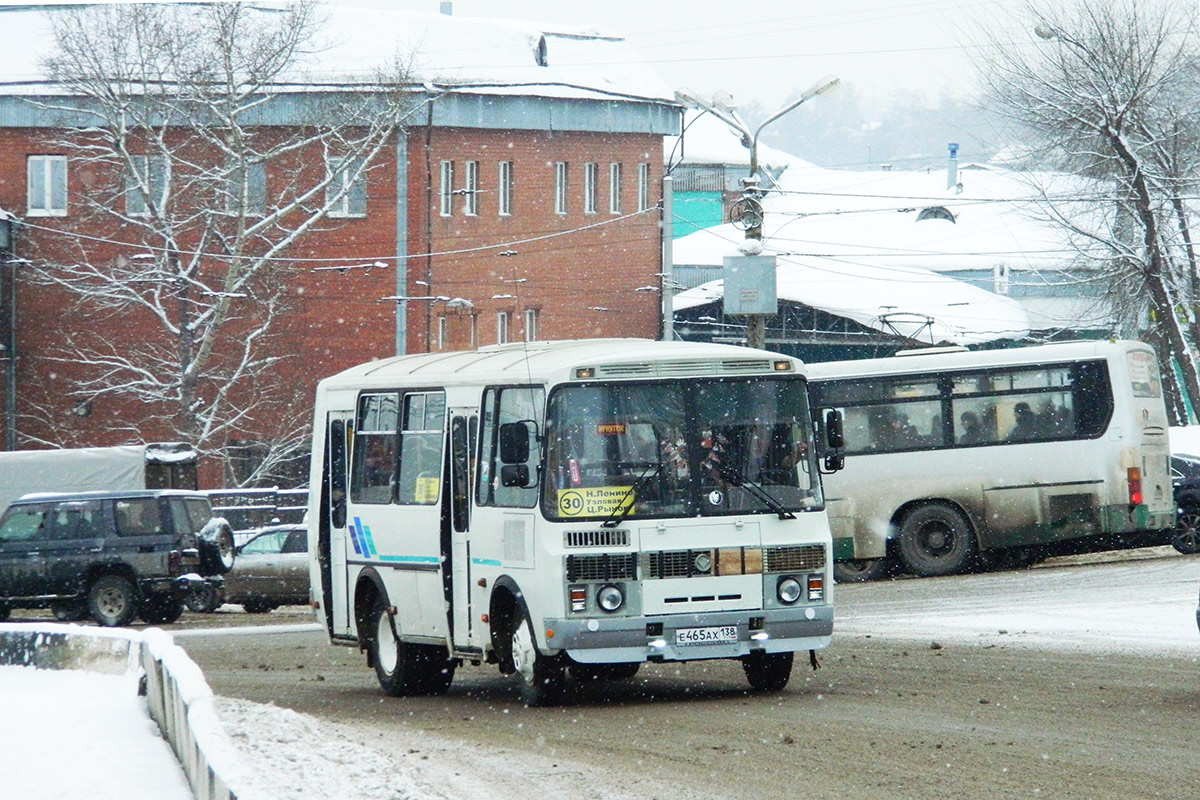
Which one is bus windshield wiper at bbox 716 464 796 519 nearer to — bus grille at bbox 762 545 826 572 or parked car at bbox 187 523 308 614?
bus grille at bbox 762 545 826 572

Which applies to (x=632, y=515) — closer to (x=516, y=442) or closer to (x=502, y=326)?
(x=516, y=442)

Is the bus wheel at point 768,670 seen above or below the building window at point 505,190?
below

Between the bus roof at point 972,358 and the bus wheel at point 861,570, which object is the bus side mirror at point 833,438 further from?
the bus wheel at point 861,570

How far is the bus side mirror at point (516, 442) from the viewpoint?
12.7m

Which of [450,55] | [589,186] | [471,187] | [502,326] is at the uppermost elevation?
[450,55]

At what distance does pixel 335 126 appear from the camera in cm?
4431

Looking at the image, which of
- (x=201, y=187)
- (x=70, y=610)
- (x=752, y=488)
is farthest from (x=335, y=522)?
(x=201, y=187)

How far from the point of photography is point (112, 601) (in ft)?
85.2

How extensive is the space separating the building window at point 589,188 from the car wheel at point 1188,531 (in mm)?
27951

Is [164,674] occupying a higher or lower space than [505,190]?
lower

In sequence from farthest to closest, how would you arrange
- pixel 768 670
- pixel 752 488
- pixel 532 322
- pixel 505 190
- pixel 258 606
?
pixel 532 322 < pixel 505 190 < pixel 258 606 < pixel 768 670 < pixel 752 488

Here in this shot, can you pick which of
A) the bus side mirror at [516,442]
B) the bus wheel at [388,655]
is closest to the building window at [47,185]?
the bus wheel at [388,655]

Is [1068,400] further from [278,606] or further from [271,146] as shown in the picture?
[271,146]

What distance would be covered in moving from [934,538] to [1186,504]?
461 cm
